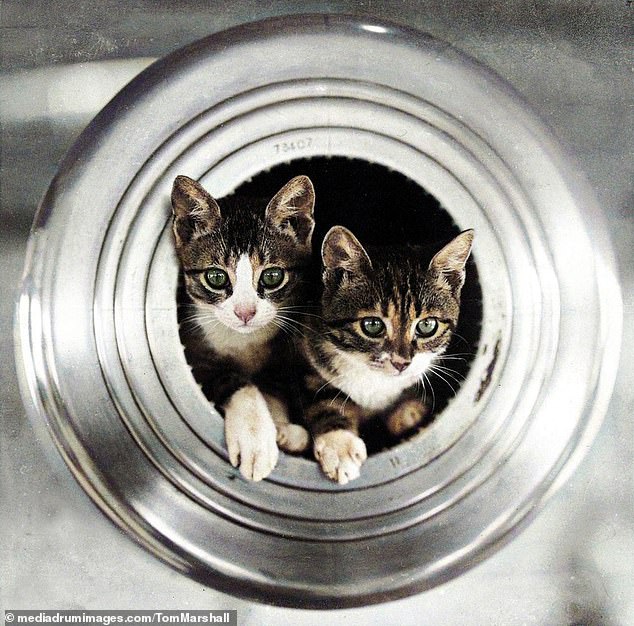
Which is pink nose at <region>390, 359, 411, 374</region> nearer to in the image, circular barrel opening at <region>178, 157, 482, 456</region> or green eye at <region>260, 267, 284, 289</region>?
circular barrel opening at <region>178, 157, 482, 456</region>

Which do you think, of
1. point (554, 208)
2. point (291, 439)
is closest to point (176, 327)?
point (291, 439)

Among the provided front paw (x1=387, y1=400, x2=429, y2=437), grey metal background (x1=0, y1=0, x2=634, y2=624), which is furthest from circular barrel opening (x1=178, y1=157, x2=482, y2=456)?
grey metal background (x1=0, y1=0, x2=634, y2=624)

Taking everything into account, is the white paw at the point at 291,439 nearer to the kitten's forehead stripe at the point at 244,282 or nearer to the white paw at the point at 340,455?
the white paw at the point at 340,455

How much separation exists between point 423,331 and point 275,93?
340 millimetres

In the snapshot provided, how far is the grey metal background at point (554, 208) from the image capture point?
0.75 metres

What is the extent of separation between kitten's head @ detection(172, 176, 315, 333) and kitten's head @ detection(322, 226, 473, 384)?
5cm

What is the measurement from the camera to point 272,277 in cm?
70

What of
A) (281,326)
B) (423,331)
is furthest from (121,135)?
(423,331)

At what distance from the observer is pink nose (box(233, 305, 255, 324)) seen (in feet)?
2.24

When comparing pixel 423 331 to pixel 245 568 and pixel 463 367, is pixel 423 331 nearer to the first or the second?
pixel 463 367

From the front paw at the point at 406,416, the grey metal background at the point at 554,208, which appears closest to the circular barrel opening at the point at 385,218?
the front paw at the point at 406,416

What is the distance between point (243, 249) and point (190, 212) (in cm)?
8

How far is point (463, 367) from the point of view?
0.73 m

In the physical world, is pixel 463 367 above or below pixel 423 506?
above
